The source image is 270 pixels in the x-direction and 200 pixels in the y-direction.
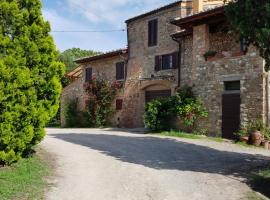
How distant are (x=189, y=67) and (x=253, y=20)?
10853 mm

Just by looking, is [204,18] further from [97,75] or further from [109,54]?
[97,75]

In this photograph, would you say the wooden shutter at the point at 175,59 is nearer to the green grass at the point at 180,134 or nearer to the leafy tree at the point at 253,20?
the green grass at the point at 180,134

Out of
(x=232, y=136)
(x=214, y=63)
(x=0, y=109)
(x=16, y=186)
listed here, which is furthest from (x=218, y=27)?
(x=16, y=186)

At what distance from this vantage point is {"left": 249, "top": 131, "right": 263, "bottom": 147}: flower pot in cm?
1374

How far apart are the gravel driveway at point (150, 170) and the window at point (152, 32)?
33.1ft

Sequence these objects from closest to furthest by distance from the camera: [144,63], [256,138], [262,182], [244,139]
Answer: [262,182], [256,138], [244,139], [144,63]

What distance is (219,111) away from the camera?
16.5 meters

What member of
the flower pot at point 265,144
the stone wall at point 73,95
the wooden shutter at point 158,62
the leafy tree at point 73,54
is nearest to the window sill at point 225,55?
the flower pot at point 265,144

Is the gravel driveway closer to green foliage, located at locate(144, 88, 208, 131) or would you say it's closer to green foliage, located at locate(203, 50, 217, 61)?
green foliage, located at locate(144, 88, 208, 131)

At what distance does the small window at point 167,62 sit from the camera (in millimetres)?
20766

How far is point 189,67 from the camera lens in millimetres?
19000

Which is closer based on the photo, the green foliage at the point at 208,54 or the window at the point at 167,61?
the green foliage at the point at 208,54

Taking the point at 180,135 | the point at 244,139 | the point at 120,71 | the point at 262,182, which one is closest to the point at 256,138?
the point at 244,139

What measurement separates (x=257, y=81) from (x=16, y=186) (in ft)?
35.4
